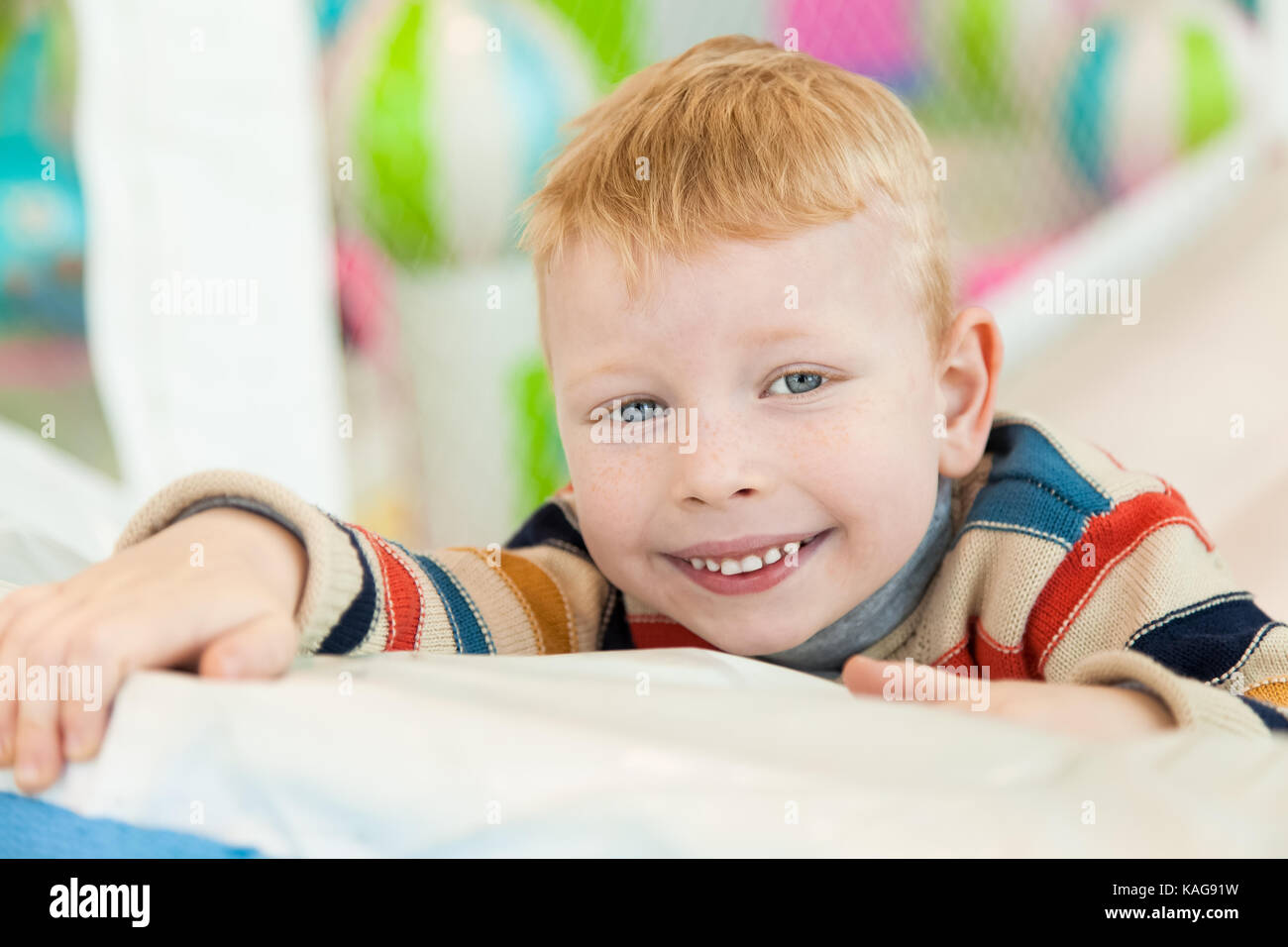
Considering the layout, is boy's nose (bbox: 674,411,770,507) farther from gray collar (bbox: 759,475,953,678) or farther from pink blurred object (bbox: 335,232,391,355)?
pink blurred object (bbox: 335,232,391,355)

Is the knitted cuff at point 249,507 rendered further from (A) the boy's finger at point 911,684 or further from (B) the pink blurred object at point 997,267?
(B) the pink blurred object at point 997,267

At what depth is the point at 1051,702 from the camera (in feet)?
1.49

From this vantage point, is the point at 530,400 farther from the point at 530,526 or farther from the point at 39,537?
the point at 39,537

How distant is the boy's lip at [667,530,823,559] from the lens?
24.0 inches

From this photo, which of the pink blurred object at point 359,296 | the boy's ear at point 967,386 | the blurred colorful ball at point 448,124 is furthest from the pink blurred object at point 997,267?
the boy's ear at point 967,386

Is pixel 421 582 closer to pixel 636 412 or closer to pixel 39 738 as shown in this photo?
pixel 636 412

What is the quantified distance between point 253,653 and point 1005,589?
39 cm

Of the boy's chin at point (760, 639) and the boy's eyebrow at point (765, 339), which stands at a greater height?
the boy's eyebrow at point (765, 339)

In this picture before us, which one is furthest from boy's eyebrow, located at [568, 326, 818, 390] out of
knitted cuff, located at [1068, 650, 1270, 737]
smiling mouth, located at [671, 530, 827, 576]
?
knitted cuff, located at [1068, 650, 1270, 737]

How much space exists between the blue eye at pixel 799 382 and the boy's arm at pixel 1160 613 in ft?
0.53

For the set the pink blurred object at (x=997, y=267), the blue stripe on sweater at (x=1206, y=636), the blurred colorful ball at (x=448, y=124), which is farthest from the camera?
the pink blurred object at (x=997, y=267)

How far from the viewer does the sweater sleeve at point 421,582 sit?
0.54 metres
